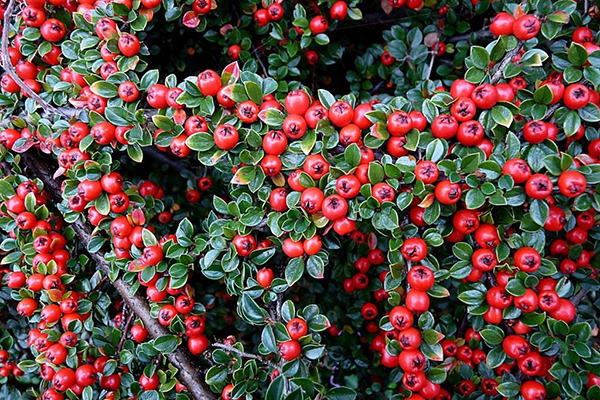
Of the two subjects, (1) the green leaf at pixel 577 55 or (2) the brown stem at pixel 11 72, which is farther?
(2) the brown stem at pixel 11 72

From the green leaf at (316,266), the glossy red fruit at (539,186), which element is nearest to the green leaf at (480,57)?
the glossy red fruit at (539,186)

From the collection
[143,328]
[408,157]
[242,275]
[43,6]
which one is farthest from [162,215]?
[408,157]

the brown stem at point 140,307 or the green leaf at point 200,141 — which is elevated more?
the green leaf at point 200,141

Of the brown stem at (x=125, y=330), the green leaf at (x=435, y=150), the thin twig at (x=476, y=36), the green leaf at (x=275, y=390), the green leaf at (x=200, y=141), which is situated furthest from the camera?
the thin twig at (x=476, y=36)

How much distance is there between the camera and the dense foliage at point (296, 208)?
1.50 metres

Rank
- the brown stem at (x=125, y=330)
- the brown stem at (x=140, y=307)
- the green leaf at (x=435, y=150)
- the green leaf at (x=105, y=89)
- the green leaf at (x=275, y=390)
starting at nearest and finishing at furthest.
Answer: the green leaf at (x=275, y=390) < the green leaf at (x=435, y=150) < the green leaf at (x=105, y=89) < the brown stem at (x=140, y=307) < the brown stem at (x=125, y=330)

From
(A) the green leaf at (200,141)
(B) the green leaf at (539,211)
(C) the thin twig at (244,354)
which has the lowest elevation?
(C) the thin twig at (244,354)

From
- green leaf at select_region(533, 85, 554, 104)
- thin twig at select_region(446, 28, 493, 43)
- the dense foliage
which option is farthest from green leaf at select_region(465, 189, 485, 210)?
thin twig at select_region(446, 28, 493, 43)

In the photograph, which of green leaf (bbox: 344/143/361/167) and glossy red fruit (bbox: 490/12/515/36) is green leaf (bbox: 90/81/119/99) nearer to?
green leaf (bbox: 344/143/361/167)

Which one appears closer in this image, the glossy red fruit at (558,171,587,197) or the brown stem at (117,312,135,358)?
the glossy red fruit at (558,171,587,197)

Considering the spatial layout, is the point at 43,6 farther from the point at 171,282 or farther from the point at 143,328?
the point at 143,328

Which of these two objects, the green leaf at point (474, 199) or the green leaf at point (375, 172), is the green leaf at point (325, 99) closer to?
the green leaf at point (375, 172)

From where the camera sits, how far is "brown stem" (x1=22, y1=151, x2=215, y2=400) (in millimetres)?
1774

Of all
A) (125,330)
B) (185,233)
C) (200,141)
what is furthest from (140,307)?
(200,141)
